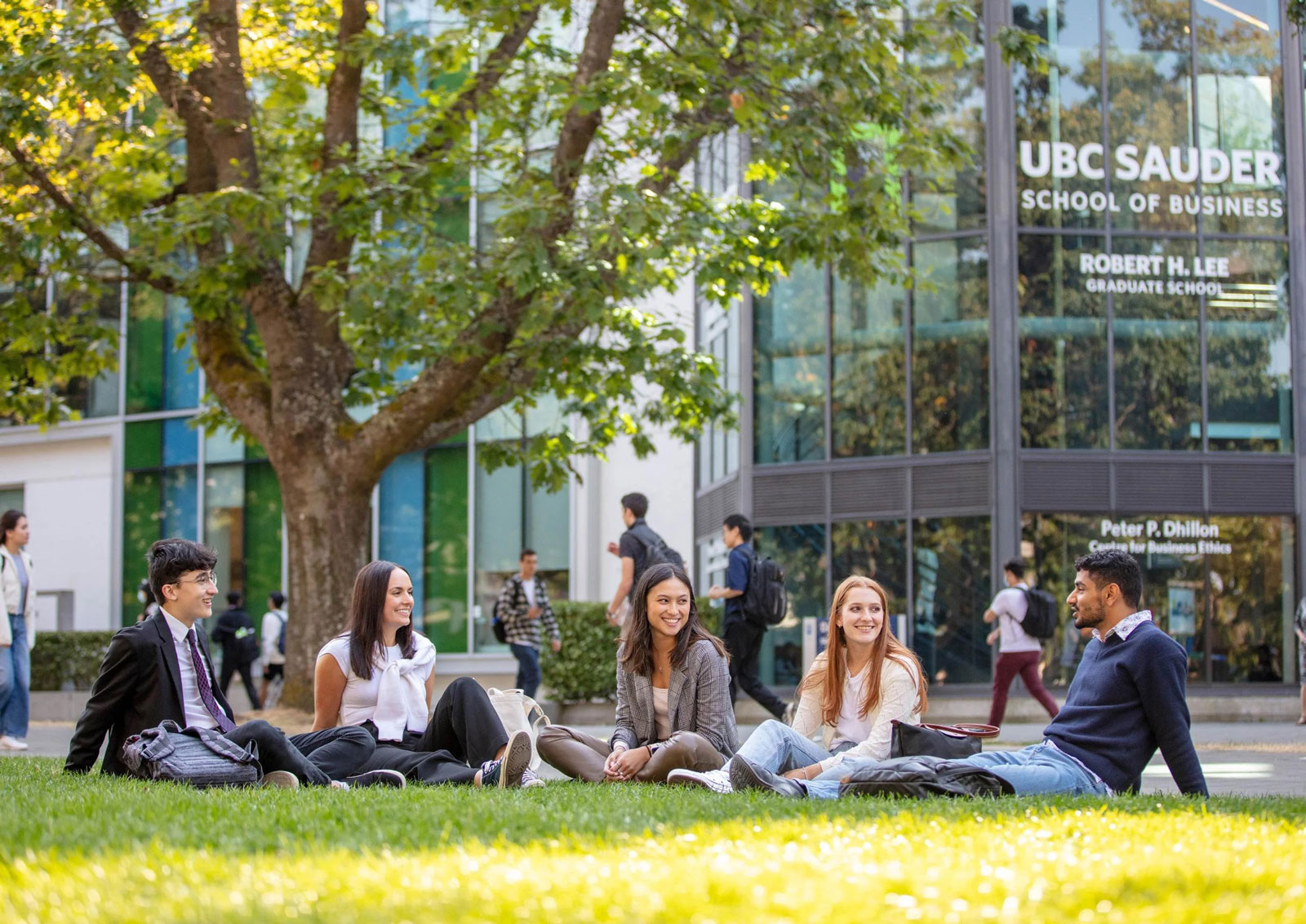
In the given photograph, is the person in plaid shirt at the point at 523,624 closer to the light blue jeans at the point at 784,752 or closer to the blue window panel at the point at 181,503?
the light blue jeans at the point at 784,752

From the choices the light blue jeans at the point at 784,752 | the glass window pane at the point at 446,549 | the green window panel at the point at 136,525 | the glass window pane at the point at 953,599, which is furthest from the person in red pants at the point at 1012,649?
the green window panel at the point at 136,525

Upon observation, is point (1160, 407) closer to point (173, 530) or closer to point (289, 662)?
point (289, 662)

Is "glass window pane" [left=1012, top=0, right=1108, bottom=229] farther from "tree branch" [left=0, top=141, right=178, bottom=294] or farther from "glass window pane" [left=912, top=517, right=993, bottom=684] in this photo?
"tree branch" [left=0, top=141, right=178, bottom=294]

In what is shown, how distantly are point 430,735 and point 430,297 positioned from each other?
18.7 feet

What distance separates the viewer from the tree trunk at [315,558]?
48.1 feet

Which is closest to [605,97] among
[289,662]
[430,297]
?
[430,297]

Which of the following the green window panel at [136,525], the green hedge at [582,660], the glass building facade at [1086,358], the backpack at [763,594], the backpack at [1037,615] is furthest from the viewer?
the green window panel at [136,525]

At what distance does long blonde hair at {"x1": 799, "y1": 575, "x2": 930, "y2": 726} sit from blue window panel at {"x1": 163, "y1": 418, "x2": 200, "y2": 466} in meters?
→ 22.8

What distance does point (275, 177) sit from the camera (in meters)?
16.1

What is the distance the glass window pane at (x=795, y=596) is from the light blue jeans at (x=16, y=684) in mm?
11339

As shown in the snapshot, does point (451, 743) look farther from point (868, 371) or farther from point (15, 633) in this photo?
point (868, 371)

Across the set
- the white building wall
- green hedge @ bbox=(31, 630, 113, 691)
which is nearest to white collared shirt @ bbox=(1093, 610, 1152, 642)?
green hedge @ bbox=(31, 630, 113, 691)

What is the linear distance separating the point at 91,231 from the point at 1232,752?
11268mm

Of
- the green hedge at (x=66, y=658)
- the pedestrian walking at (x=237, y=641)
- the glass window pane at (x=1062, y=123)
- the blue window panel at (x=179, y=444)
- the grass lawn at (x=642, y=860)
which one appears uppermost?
the glass window pane at (x=1062, y=123)
